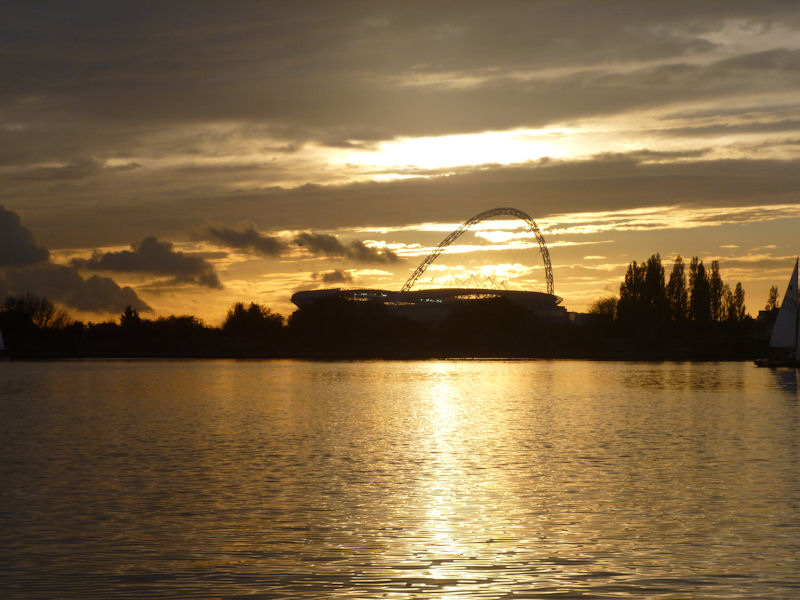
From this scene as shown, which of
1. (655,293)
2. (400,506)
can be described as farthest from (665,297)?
(400,506)

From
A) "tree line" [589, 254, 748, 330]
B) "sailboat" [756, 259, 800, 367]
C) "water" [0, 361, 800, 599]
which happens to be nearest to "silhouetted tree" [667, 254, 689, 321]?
"tree line" [589, 254, 748, 330]

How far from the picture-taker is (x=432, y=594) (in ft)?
46.9

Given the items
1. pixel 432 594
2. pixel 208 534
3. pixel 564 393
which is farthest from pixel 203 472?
pixel 564 393

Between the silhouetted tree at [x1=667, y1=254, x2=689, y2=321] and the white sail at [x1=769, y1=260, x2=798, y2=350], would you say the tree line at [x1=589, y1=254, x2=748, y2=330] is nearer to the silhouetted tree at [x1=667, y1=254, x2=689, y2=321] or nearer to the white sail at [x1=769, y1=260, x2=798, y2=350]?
the silhouetted tree at [x1=667, y1=254, x2=689, y2=321]

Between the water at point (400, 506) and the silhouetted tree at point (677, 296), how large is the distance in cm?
12724

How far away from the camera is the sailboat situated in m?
114

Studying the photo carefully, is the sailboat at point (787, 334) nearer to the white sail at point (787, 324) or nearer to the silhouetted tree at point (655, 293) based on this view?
the white sail at point (787, 324)

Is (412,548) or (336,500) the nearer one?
(412,548)

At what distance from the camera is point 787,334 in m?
116

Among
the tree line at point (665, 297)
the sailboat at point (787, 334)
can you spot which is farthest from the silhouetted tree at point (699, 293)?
the sailboat at point (787, 334)

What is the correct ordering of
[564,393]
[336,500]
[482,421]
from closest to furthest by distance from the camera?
[336,500] → [482,421] → [564,393]

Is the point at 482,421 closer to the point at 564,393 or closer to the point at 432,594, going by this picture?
the point at 564,393

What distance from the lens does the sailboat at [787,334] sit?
11431 cm

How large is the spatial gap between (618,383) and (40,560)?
2994 inches
